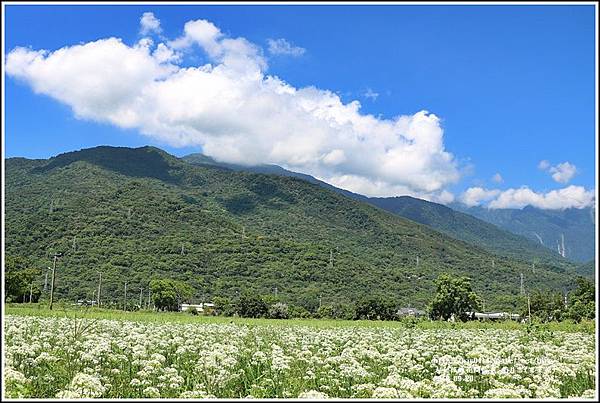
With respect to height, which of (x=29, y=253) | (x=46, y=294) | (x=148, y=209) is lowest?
(x=46, y=294)

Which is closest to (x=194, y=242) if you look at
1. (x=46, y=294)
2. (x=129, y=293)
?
(x=129, y=293)

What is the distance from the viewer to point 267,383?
846 centimetres

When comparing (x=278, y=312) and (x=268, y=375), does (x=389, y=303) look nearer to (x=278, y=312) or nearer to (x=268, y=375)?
(x=278, y=312)

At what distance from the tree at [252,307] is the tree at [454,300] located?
1675 centimetres

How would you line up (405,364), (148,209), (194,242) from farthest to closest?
1. (148,209)
2. (194,242)
3. (405,364)

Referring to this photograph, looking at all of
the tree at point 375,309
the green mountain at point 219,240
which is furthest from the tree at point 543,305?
the green mountain at point 219,240

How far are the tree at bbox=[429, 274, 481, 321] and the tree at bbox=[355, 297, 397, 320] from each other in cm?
443

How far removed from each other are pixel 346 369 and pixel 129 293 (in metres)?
68.3

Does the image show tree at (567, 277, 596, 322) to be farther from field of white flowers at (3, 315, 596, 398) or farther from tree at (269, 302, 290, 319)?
field of white flowers at (3, 315, 596, 398)

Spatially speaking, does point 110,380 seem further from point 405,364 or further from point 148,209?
point 148,209

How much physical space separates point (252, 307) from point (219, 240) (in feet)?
156

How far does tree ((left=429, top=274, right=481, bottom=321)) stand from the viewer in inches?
2119

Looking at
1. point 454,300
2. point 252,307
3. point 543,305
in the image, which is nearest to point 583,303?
point 454,300

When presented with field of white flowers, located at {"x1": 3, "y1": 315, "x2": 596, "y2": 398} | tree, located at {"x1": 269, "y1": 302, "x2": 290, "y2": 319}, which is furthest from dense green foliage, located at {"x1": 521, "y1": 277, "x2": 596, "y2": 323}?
field of white flowers, located at {"x1": 3, "y1": 315, "x2": 596, "y2": 398}
